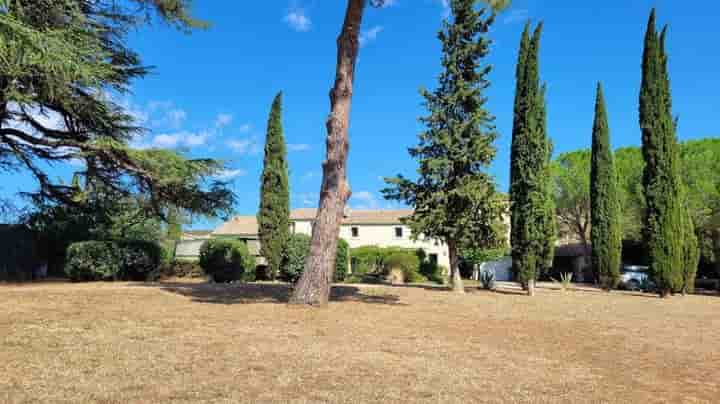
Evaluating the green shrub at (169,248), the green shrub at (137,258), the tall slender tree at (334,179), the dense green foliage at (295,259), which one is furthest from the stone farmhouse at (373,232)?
the tall slender tree at (334,179)

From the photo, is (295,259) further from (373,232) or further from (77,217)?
(373,232)

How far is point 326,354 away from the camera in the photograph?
17.0ft

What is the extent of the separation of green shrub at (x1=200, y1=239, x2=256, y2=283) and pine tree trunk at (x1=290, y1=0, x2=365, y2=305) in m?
8.68

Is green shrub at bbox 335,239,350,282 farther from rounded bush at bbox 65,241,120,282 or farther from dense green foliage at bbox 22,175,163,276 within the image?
rounded bush at bbox 65,241,120,282

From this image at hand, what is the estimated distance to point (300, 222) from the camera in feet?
141

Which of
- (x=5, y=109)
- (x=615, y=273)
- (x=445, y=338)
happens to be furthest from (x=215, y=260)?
(x=615, y=273)

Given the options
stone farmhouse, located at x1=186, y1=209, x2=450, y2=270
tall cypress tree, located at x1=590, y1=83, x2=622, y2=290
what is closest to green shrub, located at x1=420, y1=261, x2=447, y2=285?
stone farmhouse, located at x1=186, y1=209, x2=450, y2=270

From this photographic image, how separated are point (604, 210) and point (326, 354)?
19136 mm

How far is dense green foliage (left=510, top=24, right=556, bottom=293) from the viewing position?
1611 cm

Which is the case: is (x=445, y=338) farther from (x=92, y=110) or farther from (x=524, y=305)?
(x=92, y=110)

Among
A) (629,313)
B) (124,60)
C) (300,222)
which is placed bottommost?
(629,313)

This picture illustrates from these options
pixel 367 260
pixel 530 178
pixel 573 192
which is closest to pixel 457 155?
pixel 530 178

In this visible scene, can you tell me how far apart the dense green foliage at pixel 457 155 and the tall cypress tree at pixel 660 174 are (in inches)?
254

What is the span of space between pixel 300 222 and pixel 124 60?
2943 centimetres
